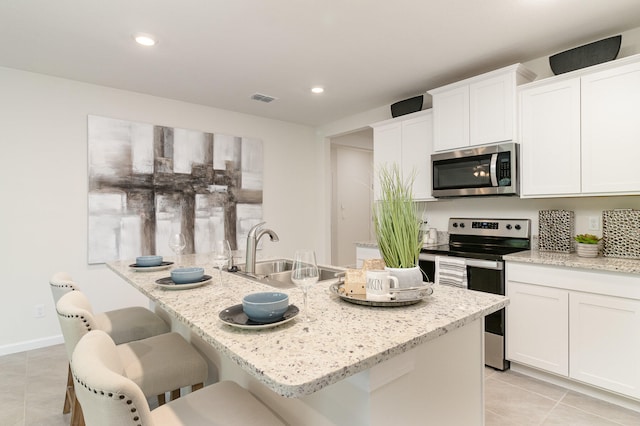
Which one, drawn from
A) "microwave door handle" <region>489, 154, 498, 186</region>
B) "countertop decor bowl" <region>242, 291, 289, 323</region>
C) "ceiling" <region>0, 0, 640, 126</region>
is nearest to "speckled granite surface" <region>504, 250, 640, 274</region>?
"microwave door handle" <region>489, 154, 498, 186</region>

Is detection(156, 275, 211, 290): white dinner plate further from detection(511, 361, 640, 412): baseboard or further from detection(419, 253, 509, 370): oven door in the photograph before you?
detection(511, 361, 640, 412): baseboard

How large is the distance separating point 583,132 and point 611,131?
0.15 meters

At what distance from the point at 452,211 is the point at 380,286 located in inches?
106

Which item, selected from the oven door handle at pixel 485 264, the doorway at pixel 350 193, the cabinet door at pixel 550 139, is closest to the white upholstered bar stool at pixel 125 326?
the oven door handle at pixel 485 264

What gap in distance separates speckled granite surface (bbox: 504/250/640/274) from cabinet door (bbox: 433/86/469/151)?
108cm

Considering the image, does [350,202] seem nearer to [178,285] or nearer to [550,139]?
[550,139]

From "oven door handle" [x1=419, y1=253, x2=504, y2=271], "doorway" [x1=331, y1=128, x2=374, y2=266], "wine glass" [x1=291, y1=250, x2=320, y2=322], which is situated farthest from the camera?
"doorway" [x1=331, y1=128, x2=374, y2=266]

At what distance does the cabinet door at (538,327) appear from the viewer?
7.59ft

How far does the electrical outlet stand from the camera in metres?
3.15

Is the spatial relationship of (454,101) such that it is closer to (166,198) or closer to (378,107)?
(378,107)

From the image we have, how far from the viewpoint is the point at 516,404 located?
2189mm

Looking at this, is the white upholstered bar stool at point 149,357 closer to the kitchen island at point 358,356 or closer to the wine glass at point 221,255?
the kitchen island at point 358,356

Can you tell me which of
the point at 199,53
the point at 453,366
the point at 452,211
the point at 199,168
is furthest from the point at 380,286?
the point at 199,168

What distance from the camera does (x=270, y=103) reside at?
13.2 feet
